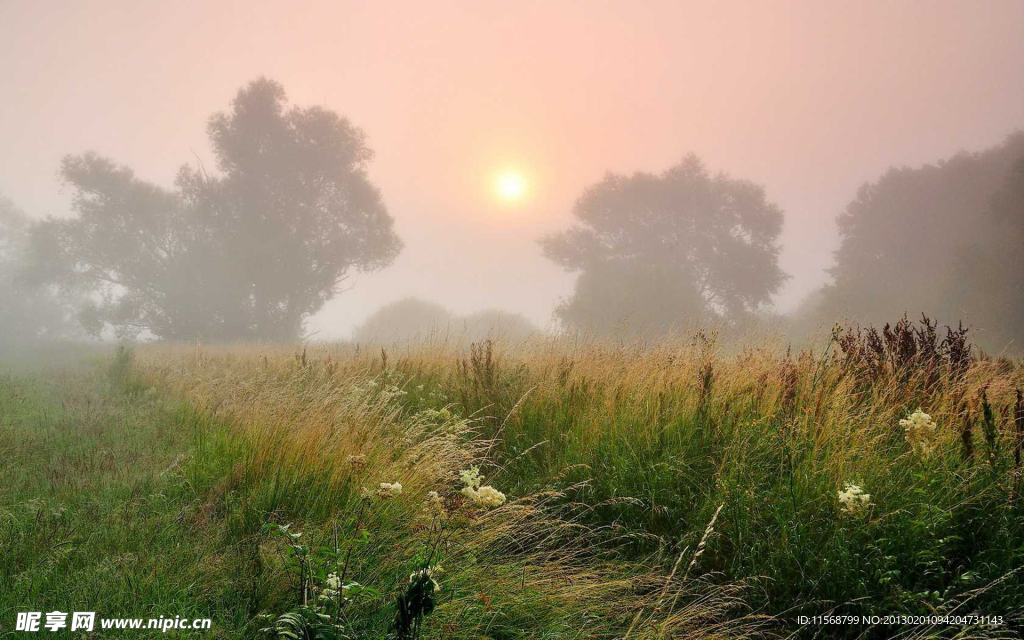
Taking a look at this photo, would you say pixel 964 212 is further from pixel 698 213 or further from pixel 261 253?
pixel 261 253

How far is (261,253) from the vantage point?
26547mm

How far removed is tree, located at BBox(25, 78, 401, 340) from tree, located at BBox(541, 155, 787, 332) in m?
14.1

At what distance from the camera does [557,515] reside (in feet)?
11.8

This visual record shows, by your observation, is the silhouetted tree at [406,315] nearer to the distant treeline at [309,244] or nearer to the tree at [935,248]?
the distant treeline at [309,244]

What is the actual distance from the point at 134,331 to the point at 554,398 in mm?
30596

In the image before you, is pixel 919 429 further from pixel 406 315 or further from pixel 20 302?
pixel 20 302

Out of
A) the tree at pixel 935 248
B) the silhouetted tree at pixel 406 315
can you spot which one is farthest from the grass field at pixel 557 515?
the silhouetted tree at pixel 406 315

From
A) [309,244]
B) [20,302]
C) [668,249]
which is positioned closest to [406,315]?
[309,244]

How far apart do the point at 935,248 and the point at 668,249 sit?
13.3 meters

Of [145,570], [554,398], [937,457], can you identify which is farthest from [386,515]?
[937,457]

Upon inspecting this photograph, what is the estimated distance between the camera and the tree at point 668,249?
29438mm

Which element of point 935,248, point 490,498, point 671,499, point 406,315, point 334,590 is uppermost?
point 406,315

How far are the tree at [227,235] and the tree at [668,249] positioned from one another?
46.3ft

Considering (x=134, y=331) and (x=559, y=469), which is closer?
(x=559, y=469)
